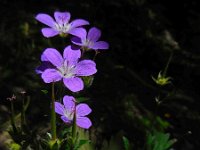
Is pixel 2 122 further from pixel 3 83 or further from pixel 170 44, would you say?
pixel 170 44

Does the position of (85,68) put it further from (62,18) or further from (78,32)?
(62,18)

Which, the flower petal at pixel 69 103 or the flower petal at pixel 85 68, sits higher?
the flower petal at pixel 85 68

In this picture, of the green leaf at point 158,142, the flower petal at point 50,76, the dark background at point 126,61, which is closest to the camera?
the flower petal at point 50,76

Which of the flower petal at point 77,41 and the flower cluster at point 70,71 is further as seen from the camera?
the flower petal at point 77,41

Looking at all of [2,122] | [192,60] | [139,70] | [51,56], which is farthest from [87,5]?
[51,56]

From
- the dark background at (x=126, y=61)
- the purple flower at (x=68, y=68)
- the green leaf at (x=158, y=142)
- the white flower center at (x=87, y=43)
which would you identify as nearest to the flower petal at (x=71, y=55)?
the purple flower at (x=68, y=68)

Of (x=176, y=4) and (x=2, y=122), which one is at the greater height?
(x=176, y=4)

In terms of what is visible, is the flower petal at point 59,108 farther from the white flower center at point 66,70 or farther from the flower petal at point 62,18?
the flower petal at point 62,18
